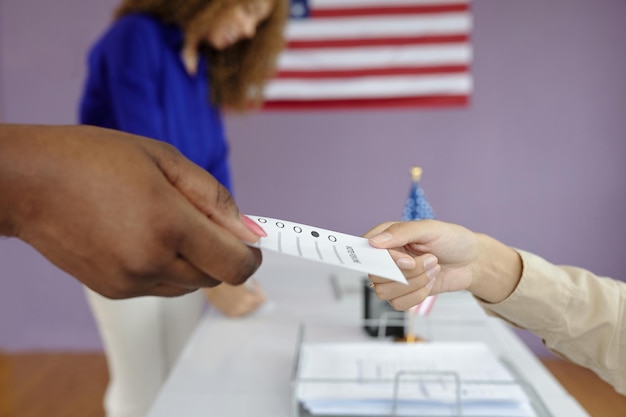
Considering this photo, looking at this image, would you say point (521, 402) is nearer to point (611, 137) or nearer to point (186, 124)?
point (186, 124)

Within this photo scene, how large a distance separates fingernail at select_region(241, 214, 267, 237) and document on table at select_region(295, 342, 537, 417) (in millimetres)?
419

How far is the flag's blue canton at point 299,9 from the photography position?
2467 millimetres

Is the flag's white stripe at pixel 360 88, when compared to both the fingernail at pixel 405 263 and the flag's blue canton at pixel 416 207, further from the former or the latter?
the fingernail at pixel 405 263

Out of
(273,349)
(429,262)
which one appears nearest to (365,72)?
(273,349)

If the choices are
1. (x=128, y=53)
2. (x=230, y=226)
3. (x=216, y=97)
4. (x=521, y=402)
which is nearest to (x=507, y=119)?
(x=216, y=97)

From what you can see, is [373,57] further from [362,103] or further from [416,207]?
[416,207]

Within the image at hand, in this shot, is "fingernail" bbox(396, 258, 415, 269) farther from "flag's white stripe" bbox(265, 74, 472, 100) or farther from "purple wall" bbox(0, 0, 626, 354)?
"flag's white stripe" bbox(265, 74, 472, 100)

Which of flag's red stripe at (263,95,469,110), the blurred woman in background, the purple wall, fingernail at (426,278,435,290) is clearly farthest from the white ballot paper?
flag's red stripe at (263,95,469,110)

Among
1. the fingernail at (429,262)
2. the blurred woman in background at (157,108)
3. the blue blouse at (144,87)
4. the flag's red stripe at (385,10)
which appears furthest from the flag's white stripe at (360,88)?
the fingernail at (429,262)

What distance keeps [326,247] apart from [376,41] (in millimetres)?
2174

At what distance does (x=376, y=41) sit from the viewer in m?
2.48

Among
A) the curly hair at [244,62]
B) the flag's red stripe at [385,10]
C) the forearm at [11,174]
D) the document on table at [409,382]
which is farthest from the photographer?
the flag's red stripe at [385,10]

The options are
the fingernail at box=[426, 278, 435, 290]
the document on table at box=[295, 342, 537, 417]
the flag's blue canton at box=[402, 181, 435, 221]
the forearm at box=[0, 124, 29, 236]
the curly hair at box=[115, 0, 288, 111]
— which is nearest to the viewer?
the forearm at box=[0, 124, 29, 236]

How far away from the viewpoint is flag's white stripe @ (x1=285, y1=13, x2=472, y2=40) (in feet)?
7.98
